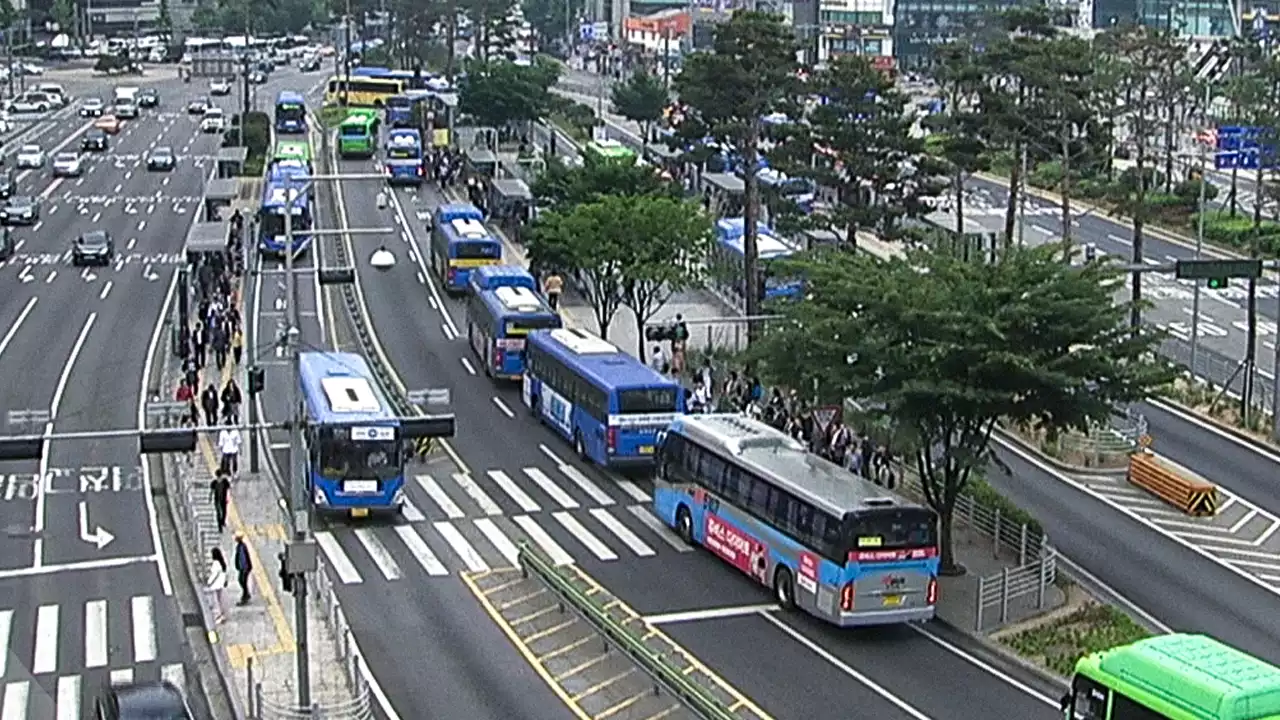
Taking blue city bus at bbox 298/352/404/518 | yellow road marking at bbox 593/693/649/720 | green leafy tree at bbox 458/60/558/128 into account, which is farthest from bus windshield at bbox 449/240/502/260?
green leafy tree at bbox 458/60/558/128

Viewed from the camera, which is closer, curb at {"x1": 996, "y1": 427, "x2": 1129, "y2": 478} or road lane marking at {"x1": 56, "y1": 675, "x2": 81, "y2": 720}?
road lane marking at {"x1": 56, "y1": 675, "x2": 81, "y2": 720}

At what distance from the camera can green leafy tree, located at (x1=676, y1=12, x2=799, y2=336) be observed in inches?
2645

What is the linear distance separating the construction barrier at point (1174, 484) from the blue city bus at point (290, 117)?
3245 inches

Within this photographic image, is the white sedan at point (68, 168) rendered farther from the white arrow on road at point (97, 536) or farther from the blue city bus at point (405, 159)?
the white arrow on road at point (97, 536)

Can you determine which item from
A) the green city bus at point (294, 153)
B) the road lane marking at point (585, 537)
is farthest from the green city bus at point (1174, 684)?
the green city bus at point (294, 153)

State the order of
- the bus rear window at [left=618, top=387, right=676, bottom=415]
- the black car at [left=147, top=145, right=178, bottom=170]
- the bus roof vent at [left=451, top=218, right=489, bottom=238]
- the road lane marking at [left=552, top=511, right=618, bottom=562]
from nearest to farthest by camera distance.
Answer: the road lane marking at [left=552, top=511, right=618, bottom=562] → the bus rear window at [left=618, top=387, right=676, bottom=415] → the bus roof vent at [left=451, top=218, right=489, bottom=238] → the black car at [left=147, top=145, right=178, bottom=170]

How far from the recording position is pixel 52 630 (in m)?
36.5

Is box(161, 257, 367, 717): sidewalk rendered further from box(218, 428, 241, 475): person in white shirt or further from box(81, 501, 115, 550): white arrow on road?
box(81, 501, 115, 550): white arrow on road

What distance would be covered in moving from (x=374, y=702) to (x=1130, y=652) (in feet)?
41.9

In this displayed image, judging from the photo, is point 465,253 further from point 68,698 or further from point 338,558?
point 68,698

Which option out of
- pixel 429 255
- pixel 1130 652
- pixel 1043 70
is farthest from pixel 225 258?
pixel 1130 652

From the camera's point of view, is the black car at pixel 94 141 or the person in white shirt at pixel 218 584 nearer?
the person in white shirt at pixel 218 584

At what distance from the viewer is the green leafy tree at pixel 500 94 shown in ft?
389

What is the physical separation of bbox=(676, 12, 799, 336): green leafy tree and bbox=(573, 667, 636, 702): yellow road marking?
3472 cm
